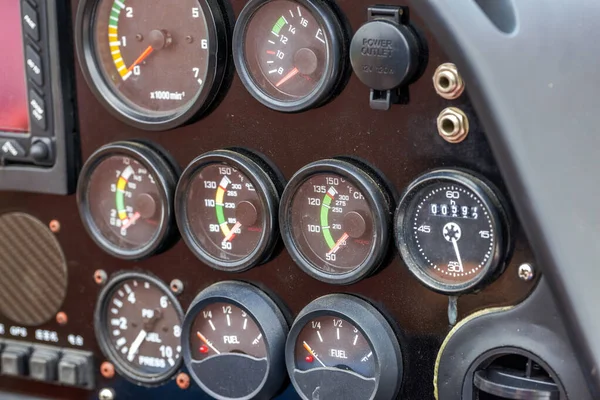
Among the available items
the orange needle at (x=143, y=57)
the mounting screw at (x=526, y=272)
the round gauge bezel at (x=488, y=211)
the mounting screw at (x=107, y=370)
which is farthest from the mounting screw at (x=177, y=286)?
the mounting screw at (x=526, y=272)

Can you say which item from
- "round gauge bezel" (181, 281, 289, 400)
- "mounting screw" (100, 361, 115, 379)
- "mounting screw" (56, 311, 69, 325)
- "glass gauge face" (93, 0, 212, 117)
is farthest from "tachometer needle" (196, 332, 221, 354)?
"glass gauge face" (93, 0, 212, 117)

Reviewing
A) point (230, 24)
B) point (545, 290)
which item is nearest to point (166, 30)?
point (230, 24)

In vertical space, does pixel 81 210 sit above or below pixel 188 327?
above

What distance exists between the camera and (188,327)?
232cm

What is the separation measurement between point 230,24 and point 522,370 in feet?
3.34

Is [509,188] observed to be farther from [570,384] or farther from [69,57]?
[69,57]

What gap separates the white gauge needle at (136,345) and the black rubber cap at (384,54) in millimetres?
974

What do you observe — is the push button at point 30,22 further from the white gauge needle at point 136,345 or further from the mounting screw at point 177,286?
the white gauge needle at point 136,345

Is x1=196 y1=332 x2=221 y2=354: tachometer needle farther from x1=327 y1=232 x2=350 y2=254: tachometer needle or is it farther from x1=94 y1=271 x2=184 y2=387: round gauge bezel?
x1=327 y1=232 x2=350 y2=254: tachometer needle

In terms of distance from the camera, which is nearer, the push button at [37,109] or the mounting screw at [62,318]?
the push button at [37,109]

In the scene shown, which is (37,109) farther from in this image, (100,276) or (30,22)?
(100,276)

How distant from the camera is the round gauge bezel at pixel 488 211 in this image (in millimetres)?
1891

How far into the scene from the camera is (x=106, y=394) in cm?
254

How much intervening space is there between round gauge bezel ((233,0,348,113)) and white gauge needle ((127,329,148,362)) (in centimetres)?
74
